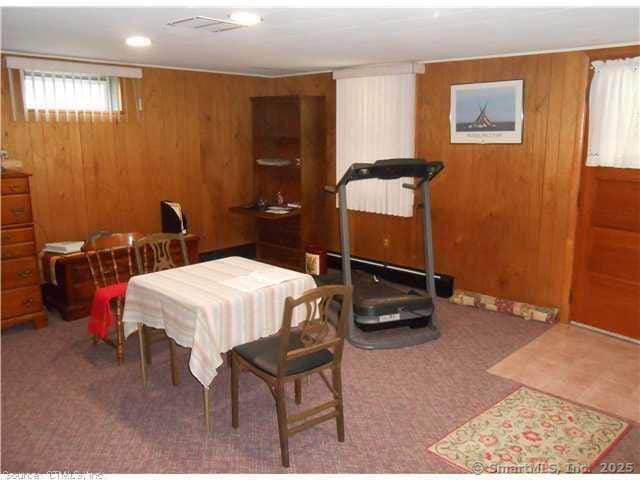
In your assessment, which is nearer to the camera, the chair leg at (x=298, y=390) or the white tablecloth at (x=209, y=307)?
the white tablecloth at (x=209, y=307)

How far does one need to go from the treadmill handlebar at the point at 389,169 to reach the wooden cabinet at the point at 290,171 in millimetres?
2015

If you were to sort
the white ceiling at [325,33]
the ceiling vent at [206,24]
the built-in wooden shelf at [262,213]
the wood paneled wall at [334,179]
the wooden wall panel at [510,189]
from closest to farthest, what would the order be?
the white ceiling at [325,33], the ceiling vent at [206,24], the wooden wall panel at [510,189], the wood paneled wall at [334,179], the built-in wooden shelf at [262,213]

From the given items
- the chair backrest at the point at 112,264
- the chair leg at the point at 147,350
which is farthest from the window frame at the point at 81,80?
the chair leg at the point at 147,350

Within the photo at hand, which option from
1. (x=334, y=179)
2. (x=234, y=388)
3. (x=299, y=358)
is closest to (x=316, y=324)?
(x=299, y=358)

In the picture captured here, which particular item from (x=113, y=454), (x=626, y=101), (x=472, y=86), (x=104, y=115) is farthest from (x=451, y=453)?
(x=104, y=115)

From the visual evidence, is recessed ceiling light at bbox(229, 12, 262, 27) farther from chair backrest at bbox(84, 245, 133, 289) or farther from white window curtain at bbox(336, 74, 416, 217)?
white window curtain at bbox(336, 74, 416, 217)

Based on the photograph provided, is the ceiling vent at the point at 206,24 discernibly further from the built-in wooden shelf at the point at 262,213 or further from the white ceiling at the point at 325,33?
the built-in wooden shelf at the point at 262,213

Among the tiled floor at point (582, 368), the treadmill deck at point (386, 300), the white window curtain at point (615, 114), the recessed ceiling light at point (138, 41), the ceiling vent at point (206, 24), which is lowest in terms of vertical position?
the tiled floor at point (582, 368)

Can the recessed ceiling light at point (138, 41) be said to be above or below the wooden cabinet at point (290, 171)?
above

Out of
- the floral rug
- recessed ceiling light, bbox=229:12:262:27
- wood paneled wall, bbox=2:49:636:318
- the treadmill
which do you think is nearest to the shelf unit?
wood paneled wall, bbox=2:49:636:318

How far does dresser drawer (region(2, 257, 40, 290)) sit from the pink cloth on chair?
0.78 meters

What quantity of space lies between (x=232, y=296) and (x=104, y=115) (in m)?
3.23

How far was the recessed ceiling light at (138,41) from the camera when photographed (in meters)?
3.82

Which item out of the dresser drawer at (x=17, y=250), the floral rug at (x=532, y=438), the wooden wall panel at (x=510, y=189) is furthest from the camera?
the wooden wall panel at (x=510, y=189)
